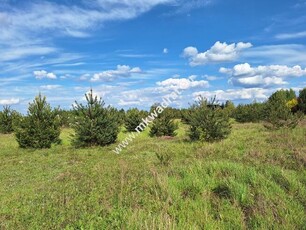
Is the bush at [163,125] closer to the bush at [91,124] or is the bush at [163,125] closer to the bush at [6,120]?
the bush at [91,124]

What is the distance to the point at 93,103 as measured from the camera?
62.7 ft

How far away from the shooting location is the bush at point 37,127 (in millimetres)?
19422

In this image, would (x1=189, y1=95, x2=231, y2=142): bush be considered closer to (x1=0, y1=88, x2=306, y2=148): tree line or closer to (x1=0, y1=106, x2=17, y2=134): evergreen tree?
(x1=0, y1=88, x2=306, y2=148): tree line

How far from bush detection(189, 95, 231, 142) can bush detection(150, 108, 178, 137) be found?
659 cm

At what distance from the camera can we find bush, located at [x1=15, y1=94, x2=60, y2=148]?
19422 millimetres

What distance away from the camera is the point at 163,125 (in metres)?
24.5

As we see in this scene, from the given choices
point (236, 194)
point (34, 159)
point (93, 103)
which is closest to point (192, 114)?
point (93, 103)

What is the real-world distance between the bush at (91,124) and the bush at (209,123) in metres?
5.47

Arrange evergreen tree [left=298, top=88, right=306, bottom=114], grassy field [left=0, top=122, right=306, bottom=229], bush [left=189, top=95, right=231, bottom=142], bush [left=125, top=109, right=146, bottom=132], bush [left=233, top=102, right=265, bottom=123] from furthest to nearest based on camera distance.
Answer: evergreen tree [left=298, top=88, right=306, bottom=114]
bush [left=233, top=102, right=265, bottom=123]
bush [left=125, top=109, right=146, bottom=132]
bush [left=189, top=95, right=231, bottom=142]
grassy field [left=0, top=122, right=306, bottom=229]

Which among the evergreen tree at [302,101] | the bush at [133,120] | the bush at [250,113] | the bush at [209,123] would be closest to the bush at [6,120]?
the bush at [133,120]

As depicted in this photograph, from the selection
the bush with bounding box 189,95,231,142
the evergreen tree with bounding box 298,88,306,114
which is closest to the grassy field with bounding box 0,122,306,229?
the bush with bounding box 189,95,231,142

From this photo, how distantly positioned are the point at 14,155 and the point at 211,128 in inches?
431

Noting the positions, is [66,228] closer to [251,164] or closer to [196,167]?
[196,167]

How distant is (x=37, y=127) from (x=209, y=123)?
10824 mm
